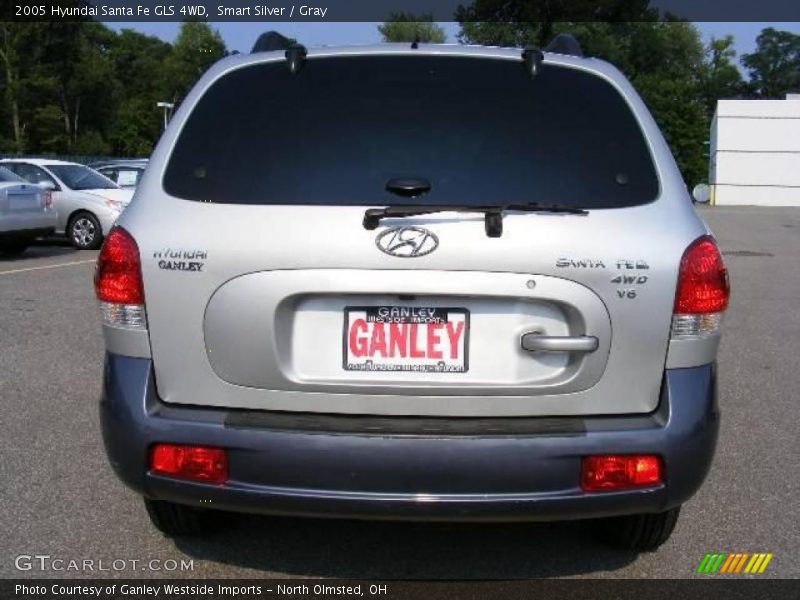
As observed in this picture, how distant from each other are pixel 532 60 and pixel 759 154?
48983 millimetres

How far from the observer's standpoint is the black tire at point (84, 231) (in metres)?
16.3

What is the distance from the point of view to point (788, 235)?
23.7 m

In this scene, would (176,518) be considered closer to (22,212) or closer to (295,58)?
(295,58)

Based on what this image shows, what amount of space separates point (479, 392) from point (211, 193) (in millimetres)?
1049

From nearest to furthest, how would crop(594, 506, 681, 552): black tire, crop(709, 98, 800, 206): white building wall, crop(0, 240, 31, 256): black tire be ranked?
crop(594, 506, 681, 552): black tire, crop(0, 240, 31, 256): black tire, crop(709, 98, 800, 206): white building wall

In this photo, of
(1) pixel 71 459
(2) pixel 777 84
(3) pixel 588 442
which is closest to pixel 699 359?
(3) pixel 588 442

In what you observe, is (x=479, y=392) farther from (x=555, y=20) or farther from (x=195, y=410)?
(x=555, y=20)

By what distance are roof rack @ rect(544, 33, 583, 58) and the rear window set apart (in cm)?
60

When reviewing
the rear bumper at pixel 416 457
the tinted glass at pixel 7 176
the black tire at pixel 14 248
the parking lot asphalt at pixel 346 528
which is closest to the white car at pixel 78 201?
the black tire at pixel 14 248

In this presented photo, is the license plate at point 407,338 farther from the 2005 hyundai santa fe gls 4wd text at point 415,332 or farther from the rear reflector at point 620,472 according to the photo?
the rear reflector at point 620,472

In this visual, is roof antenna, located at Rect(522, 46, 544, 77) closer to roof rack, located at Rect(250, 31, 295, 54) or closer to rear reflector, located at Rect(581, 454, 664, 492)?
roof rack, located at Rect(250, 31, 295, 54)

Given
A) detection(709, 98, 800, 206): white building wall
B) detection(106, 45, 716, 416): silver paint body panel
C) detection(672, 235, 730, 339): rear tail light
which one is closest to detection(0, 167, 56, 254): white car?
detection(106, 45, 716, 416): silver paint body panel

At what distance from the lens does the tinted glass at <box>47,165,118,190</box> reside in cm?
1673

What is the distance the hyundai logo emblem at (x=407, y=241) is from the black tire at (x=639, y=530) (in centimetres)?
135
